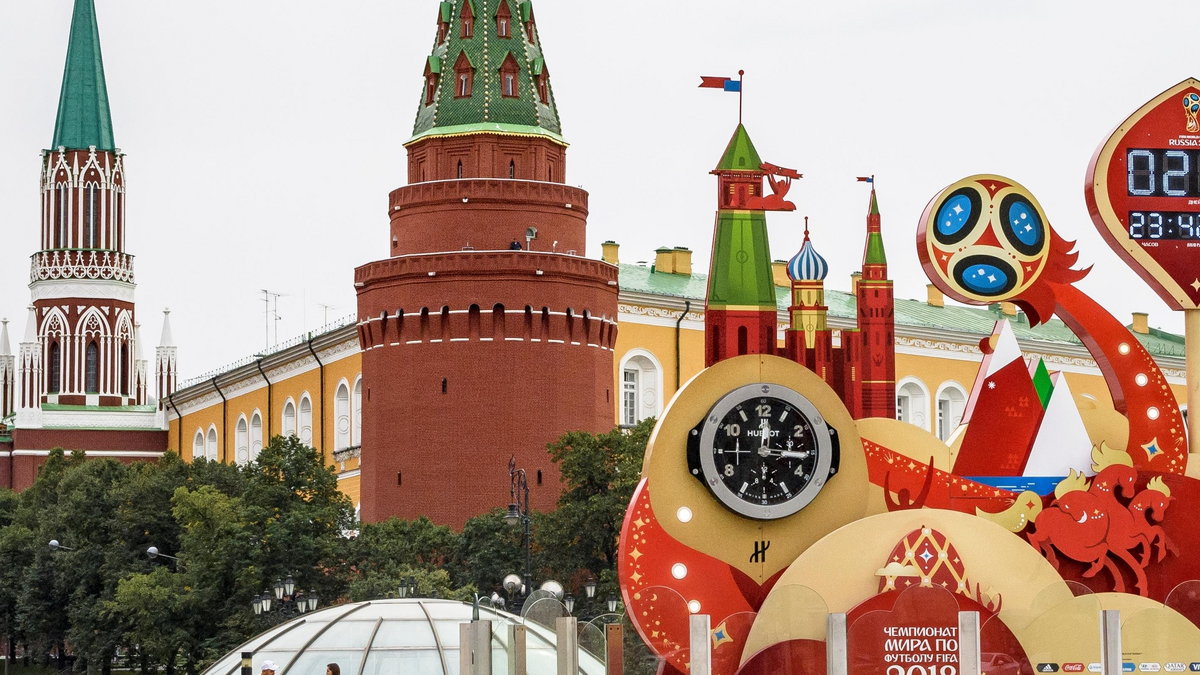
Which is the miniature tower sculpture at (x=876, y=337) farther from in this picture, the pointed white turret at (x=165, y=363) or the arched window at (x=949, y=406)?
the pointed white turret at (x=165, y=363)

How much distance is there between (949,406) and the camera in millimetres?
90562

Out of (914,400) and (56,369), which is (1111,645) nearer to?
(914,400)

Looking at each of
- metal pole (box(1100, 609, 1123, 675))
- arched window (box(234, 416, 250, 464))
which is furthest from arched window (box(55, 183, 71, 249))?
metal pole (box(1100, 609, 1123, 675))

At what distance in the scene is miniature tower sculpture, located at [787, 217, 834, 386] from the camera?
3447 cm

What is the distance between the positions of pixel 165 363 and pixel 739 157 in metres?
87.5

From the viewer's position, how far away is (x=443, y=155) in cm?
7012

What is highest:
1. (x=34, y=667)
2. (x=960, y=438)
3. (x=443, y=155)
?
(x=443, y=155)

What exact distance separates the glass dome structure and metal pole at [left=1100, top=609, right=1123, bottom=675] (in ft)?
25.8

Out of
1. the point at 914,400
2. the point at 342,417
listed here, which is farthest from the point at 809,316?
the point at 914,400

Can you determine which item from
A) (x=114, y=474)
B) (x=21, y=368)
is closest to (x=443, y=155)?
(x=114, y=474)

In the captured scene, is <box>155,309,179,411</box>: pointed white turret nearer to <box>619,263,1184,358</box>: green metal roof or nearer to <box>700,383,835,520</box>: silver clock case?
<box>619,263,1184,358</box>: green metal roof

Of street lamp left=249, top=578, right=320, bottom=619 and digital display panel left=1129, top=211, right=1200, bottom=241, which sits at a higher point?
digital display panel left=1129, top=211, right=1200, bottom=241

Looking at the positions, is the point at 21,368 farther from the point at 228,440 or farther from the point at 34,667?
the point at 34,667

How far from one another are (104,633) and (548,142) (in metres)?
19.2
